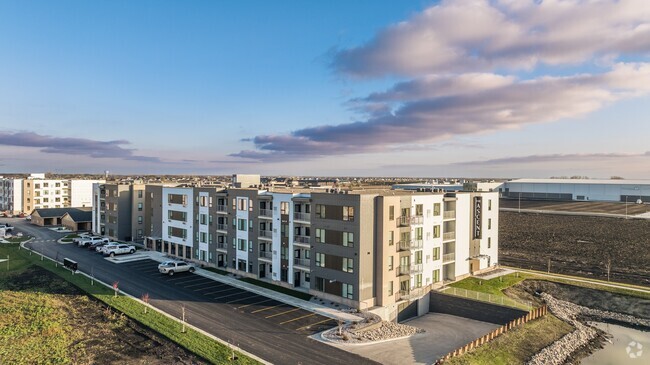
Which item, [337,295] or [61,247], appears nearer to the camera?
[337,295]

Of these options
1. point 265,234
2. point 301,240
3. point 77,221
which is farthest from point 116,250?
point 301,240

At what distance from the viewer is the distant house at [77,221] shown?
102 meters

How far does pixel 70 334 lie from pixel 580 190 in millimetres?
179791

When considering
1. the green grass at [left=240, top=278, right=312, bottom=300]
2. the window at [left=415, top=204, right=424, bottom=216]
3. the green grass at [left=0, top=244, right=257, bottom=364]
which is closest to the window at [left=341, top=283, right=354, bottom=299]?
the green grass at [left=240, top=278, right=312, bottom=300]

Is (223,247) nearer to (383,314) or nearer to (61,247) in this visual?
(383,314)

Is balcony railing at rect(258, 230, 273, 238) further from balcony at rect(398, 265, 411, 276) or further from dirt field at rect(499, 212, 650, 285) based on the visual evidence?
dirt field at rect(499, 212, 650, 285)

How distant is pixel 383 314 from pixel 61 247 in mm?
69128

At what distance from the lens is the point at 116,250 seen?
71.7 meters

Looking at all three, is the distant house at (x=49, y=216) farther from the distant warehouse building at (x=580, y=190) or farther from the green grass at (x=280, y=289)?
the distant warehouse building at (x=580, y=190)

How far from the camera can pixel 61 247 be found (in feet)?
258

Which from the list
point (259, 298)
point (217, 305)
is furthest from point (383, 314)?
point (217, 305)

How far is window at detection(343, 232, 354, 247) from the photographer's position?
4572 centimetres

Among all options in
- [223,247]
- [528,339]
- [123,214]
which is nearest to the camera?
[528,339]

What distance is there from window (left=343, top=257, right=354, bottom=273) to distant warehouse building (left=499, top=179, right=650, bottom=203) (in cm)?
15107
